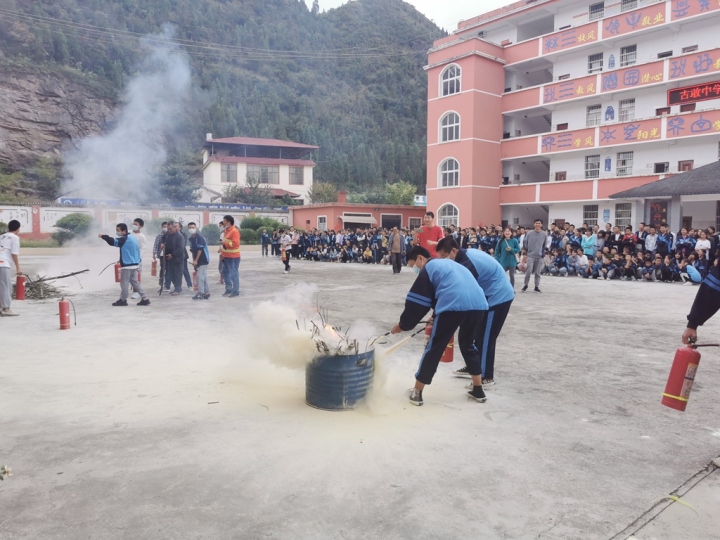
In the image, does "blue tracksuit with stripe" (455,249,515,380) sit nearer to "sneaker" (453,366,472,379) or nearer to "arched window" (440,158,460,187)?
"sneaker" (453,366,472,379)

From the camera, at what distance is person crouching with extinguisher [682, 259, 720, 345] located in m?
3.68

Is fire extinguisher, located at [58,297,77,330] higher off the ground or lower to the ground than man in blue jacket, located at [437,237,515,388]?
lower

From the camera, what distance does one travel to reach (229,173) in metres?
57.9

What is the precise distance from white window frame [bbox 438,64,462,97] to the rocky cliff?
45842 millimetres

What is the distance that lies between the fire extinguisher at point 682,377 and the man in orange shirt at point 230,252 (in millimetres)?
8888

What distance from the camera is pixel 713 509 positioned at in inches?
118

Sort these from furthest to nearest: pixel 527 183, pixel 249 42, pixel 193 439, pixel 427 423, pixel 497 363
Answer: pixel 249 42 → pixel 527 183 → pixel 497 363 → pixel 427 423 → pixel 193 439

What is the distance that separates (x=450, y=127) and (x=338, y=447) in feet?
104

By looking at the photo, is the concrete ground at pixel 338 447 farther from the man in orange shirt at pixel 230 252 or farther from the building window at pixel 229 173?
the building window at pixel 229 173

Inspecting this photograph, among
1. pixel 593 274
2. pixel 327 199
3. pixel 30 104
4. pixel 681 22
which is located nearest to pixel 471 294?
pixel 593 274

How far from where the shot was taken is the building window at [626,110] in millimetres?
28250

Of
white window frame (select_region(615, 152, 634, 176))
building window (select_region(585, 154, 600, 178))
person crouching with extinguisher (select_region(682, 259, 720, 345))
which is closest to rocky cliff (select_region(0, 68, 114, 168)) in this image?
building window (select_region(585, 154, 600, 178))

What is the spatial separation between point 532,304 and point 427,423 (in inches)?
295

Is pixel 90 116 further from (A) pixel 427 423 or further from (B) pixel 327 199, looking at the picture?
(A) pixel 427 423
